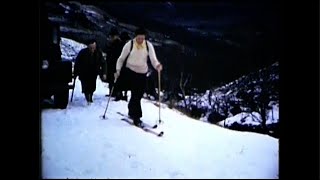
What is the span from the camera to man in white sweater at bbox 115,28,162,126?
423 centimetres

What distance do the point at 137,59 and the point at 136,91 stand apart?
0.23 m

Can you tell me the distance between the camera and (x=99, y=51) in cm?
425

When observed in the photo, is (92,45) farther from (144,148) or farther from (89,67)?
(144,148)

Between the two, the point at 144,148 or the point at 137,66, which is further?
the point at 137,66

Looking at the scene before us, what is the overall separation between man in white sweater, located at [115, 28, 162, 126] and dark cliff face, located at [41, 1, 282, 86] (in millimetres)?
61

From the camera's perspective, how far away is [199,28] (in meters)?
4.22

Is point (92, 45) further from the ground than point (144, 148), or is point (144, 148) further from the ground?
point (92, 45)

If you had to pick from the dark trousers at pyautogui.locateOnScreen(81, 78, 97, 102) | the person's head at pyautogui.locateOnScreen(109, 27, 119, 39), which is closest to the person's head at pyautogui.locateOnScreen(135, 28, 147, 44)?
the person's head at pyautogui.locateOnScreen(109, 27, 119, 39)

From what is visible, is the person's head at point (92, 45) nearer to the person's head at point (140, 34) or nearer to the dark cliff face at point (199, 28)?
the dark cliff face at point (199, 28)

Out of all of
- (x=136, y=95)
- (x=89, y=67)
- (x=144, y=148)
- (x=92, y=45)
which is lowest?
(x=144, y=148)

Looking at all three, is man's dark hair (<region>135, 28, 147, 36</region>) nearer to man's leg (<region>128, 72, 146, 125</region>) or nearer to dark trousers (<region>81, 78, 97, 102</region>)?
man's leg (<region>128, 72, 146, 125</region>)

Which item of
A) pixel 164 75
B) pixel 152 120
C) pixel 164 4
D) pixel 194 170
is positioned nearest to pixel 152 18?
pixel 164 4

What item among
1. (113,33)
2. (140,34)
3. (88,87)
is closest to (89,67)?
(88,87)

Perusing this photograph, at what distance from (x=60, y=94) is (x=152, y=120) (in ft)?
2.27
